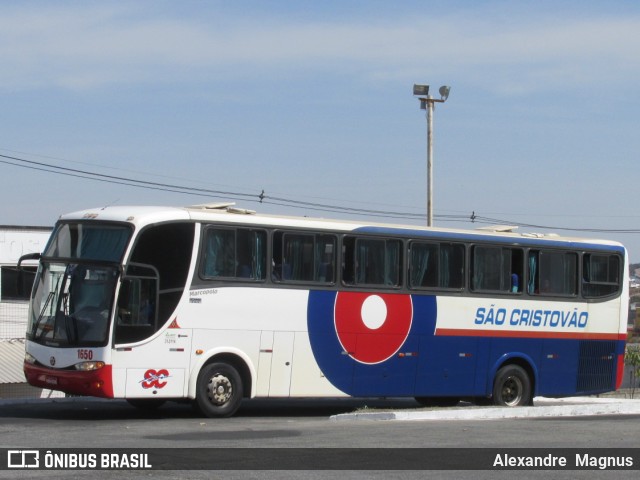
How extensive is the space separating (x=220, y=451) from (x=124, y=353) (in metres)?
4.92

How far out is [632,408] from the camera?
2217 centimetres

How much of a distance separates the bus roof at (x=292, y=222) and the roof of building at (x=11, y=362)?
17.9m

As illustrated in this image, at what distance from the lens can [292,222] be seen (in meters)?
19.4

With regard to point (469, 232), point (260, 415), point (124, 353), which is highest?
point (469, 232)

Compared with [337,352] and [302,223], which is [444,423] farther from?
[302,223]

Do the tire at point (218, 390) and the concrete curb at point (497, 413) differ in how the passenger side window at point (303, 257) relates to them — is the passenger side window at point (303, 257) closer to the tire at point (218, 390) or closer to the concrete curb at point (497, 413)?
the tire at point (218, 390)

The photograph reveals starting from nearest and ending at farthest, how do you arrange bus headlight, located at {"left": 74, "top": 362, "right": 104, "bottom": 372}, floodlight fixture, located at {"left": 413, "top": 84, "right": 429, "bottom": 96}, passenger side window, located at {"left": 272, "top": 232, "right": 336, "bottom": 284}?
bus headlight, located at {"left": 74, "top": 362, "right": 104, "bottom": 372} → passenger side window, located at {"left": 272, "top": 232, "right": 336, "bottom": 284} → floodlight fixture, located at {"left": 413, "top": 84, "right": 429, "bottom": 96}

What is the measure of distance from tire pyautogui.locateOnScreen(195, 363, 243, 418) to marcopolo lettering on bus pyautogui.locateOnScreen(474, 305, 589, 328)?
540 cm

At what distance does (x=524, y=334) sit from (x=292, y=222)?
5.84m

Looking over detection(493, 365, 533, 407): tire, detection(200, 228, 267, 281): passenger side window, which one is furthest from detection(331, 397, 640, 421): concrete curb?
detection(200, 228, 267, 281): passenger side window

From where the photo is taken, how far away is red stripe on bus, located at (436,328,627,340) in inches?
844

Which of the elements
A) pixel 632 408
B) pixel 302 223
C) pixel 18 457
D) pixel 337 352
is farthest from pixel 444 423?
pixel 18 457

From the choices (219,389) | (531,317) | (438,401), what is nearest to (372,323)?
(219,389)

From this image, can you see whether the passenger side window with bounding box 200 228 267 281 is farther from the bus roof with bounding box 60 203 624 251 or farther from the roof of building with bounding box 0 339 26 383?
the roof of building with bounding box 0 339 26 383
